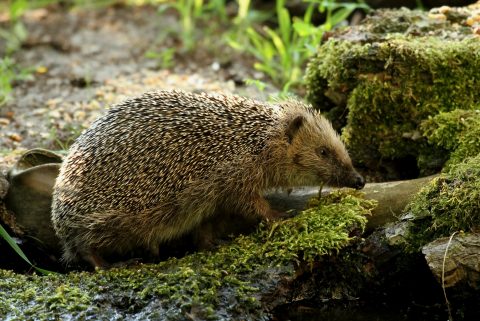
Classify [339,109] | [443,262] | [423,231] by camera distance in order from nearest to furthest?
1. [443,262]
2. [423,231]
3. [339,109]

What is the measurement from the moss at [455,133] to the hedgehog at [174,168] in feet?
3.01

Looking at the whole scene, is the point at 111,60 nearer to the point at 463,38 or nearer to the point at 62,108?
the point at 62,108

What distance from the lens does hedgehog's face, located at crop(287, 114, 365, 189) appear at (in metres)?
7.11

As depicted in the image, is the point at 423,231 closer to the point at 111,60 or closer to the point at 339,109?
the point at 339,109

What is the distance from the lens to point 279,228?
6645 millimetres

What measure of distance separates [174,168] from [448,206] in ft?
7.60

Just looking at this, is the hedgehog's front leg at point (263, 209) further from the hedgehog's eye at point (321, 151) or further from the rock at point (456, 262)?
the rock at point (456, 262)

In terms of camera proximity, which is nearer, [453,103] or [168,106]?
[168,106]

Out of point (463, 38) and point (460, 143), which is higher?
point (463, 38)

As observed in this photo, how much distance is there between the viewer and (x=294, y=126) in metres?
7.08

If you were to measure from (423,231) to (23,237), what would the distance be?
3.62 m

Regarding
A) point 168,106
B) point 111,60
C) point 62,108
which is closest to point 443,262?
point 168,106

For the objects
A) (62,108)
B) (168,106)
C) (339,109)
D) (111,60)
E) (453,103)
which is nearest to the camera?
(168,106)

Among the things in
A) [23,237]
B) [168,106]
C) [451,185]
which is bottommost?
[23,237]
